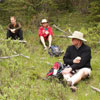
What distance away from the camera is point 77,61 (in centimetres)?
451

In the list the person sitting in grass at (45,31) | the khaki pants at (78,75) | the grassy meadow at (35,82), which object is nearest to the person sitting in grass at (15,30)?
the person sitting in grass at (45,31)

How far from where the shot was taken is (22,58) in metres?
6.18

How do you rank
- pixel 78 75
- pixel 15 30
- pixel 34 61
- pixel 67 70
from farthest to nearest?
pixel 15 30
pixel 34 61
pixel 67 70
pixel 78 75

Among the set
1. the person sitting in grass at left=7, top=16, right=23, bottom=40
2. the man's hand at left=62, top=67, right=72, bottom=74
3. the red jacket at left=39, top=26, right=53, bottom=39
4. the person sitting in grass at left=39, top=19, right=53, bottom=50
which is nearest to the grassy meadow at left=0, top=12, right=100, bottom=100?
the man's hand at left=62, top=67, right=72, bottom=74

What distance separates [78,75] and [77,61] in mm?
355

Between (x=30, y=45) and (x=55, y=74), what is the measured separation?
12.3ft

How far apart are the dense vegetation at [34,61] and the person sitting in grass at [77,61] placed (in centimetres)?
25

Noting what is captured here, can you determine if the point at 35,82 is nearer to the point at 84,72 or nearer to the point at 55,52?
the point at 84,72

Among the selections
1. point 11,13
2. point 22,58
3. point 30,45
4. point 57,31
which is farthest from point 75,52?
point 11,13

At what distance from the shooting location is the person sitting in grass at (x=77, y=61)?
4.43 m

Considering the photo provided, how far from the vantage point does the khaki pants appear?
4.27 meters

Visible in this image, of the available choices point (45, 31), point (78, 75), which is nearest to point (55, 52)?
point (45, 31)

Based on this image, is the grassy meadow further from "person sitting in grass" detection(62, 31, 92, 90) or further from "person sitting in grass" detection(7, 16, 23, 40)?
"person sitting in grass" detection(7, 16, 23, 40)

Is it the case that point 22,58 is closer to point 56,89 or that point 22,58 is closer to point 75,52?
point 75,52
